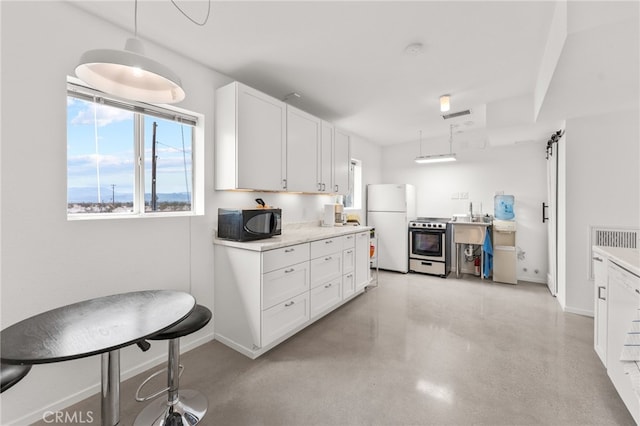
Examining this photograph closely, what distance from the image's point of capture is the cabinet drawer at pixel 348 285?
136 inches

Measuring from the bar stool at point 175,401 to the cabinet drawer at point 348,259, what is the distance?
1.91 m

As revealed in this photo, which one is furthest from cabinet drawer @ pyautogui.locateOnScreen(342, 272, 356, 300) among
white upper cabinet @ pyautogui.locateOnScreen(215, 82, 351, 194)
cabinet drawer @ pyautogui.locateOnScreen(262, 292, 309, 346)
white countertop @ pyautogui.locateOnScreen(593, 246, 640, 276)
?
white countertop @ pyautogui.locateOnScreen(593, 246, 640, 276)

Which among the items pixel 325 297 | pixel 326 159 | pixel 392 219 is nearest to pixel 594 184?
pixel 392 219

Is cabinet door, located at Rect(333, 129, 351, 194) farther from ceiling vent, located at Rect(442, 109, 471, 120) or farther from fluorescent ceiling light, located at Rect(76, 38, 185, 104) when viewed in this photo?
fluorescent ceiling light, located at Rect(76, 38, 185, 104)

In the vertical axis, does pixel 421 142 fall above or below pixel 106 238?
above

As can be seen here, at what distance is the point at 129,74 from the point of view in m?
1.39

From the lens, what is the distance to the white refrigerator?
16.9ft

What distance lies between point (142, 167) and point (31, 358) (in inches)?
66.7

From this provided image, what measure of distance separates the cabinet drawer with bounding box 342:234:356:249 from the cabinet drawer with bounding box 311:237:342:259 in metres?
0.10

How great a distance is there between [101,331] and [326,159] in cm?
304

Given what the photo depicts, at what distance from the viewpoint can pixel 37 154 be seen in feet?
5.65

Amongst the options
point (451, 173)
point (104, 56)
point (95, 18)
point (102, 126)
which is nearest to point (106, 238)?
point (102, 126)

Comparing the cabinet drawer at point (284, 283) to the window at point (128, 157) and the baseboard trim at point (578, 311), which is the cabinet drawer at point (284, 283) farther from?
the baseboard trim at point (578, 311)

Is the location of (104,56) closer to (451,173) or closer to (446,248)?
(446,248)
